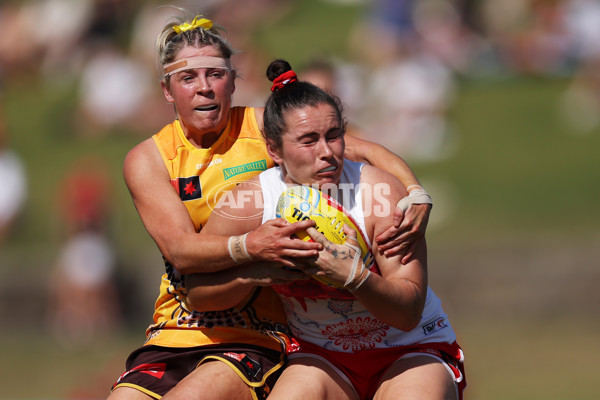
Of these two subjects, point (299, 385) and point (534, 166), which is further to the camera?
point (534, 166)

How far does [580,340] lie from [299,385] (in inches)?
285

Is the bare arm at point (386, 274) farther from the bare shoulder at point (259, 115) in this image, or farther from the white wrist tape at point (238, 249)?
the bare shoulder at point (259, 115)

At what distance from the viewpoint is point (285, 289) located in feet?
12.4

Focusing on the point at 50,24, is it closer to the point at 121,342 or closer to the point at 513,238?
the point at 121,342

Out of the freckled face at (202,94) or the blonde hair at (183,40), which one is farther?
the blonde hair at (183,40)

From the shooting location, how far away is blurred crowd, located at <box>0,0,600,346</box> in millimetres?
12883

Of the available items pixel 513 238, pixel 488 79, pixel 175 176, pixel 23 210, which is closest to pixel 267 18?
pixel 488 79

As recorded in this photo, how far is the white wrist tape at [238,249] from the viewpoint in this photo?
3498 millimetres

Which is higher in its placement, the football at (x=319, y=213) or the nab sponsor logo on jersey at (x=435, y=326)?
the football at (x=319, y=213)

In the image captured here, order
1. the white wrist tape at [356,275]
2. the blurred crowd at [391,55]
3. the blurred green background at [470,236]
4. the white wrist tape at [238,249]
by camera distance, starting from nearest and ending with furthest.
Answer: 1. the white wrist tape at [356,275]
2. the white wrist tape at [238,249]
3. the blurred green background at [470,236]
4. the blurred crowd at [391,55]

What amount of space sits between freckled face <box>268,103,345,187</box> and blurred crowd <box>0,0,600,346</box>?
8569 millimetres

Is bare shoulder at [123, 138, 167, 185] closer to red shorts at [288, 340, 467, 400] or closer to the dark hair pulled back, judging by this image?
the dark hair pulled back

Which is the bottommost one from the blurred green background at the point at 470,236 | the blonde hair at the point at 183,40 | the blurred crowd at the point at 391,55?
the blurred green background at the point at 470,236

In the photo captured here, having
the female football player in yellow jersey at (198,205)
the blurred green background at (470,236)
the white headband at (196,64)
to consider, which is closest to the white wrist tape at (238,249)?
the female football player in yellow jersey at (198,205)
